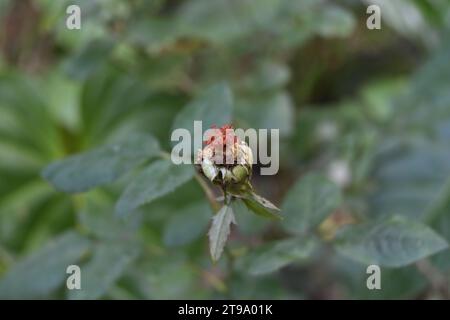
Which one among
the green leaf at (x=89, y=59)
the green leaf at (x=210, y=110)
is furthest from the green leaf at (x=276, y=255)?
the green leaf at (x=89, y=59)

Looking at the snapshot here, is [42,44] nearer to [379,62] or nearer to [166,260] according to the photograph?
[379,62]

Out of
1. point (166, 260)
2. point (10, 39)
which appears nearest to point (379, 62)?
point (10, 39)

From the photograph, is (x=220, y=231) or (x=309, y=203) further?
(x=309, y=203)

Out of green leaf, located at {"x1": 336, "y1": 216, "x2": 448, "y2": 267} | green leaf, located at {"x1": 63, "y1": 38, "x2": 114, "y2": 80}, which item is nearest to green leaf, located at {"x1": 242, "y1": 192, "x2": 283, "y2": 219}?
green leaf, located at {"x1": 336, "y1": 216, "x2": 448, "y2": 267}

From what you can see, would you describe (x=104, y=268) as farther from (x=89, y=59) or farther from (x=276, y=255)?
(x=89, y=59)

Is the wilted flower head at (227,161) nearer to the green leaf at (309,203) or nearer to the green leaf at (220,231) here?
the green leaf at (220,231)

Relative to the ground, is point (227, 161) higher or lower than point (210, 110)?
lower

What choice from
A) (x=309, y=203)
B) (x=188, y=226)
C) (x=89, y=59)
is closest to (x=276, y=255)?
(x=309, y=203)
